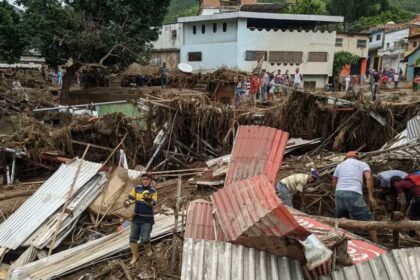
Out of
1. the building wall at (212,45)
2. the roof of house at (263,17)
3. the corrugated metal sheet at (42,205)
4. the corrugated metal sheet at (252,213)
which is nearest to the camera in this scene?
the corrugated metal sheet at (252,213)

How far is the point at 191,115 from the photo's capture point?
476 inches

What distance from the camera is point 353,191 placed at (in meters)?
5.93

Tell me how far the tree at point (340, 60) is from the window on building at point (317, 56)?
1.96 metres

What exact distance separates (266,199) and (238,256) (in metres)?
0.55

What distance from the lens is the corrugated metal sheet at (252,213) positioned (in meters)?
3.33

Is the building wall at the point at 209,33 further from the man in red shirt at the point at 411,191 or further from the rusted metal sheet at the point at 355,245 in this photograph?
the rusted metal sheet at the point at 355,245

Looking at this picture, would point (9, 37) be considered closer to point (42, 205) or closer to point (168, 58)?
point (42, 205)

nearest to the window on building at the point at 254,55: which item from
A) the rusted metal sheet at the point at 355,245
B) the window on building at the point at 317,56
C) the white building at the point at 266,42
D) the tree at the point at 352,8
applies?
the white building at the point at 266,42

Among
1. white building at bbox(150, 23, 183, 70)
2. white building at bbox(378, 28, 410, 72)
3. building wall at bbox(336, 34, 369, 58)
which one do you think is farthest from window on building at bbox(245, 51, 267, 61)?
white building at bbox(378, 28, 410, 72)

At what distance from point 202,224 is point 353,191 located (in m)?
2.48

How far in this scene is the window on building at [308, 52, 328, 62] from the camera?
32.9m

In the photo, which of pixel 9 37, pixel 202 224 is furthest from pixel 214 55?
pixel 202 224

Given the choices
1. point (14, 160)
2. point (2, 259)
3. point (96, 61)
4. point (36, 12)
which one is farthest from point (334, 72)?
point (2, 259)

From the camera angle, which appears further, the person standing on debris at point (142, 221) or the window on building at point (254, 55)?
the window on building at point (254, 55)
